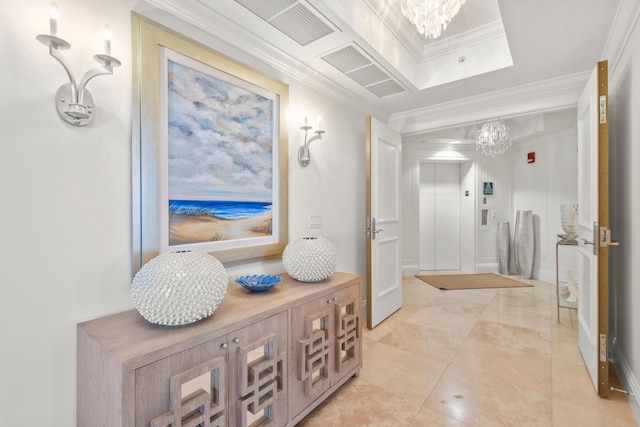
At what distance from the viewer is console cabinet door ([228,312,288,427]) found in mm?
1253

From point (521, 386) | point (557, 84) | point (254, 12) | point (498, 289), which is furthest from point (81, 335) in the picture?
point (498, 289)

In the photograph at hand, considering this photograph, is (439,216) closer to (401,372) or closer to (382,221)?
(382,221)

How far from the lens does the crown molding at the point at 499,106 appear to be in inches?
102

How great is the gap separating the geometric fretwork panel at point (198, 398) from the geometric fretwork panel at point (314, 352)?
47 cm

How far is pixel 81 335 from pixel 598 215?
8.88 ft

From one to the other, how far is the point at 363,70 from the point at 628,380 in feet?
8.68

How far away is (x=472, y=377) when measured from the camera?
203cm

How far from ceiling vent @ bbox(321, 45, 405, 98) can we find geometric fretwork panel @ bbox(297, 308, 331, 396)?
1.73 meters

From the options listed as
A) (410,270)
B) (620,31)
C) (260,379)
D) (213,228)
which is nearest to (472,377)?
(260,379)

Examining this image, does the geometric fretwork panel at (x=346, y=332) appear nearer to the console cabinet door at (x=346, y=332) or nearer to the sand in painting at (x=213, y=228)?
Answer: the console cabinet door at (x=346, y=332)

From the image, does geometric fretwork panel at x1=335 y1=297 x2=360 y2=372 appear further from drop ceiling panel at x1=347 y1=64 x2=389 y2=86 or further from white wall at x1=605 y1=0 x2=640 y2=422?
drop ceiling panel at x1=347 y1=64 x2=389 y2=86

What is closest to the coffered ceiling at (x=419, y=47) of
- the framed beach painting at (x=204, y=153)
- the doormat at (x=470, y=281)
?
the framed beach painting at (x=204, y=153)

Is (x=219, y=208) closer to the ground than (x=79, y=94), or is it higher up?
closer to the ground

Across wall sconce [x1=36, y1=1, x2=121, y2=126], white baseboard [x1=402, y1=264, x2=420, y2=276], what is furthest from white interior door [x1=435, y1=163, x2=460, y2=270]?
wall sconce [x1=36, y1=1, x2=121, y2=126]
